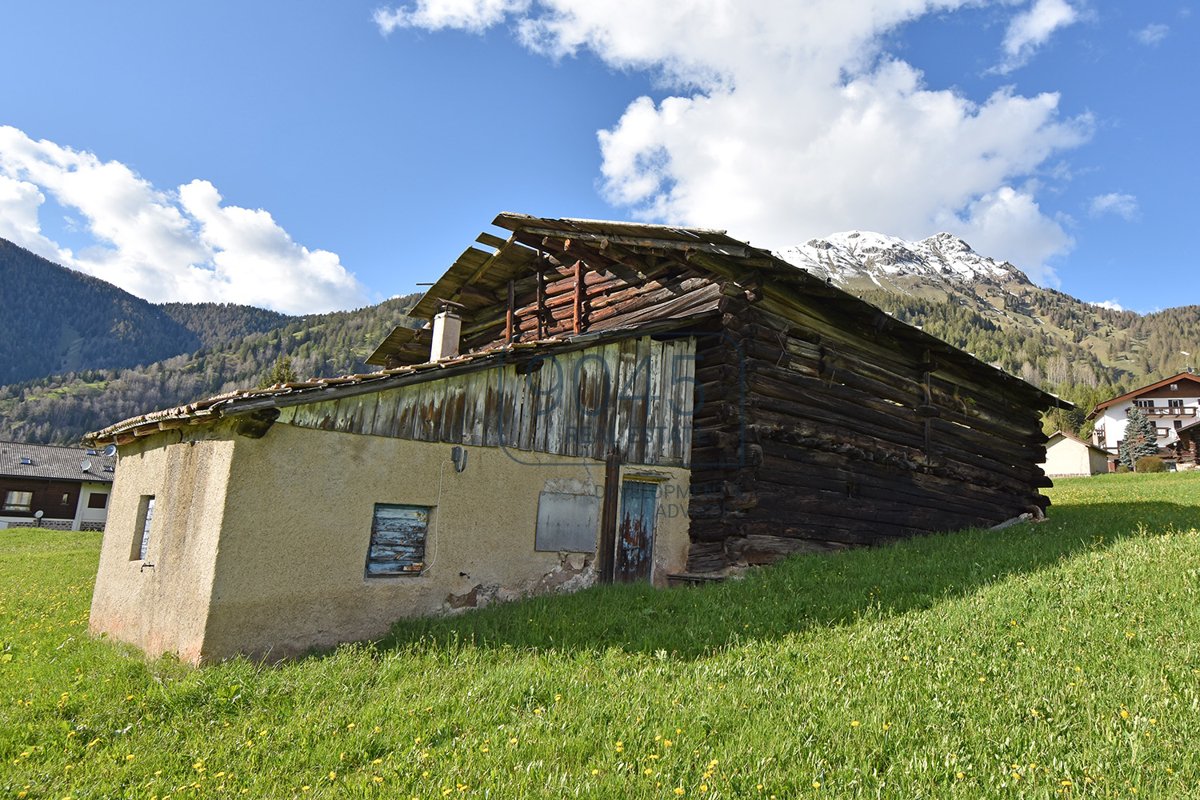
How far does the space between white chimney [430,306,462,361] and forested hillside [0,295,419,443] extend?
109m

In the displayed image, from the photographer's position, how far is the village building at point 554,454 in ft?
25.0

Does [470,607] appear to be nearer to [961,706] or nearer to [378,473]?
[378,473]

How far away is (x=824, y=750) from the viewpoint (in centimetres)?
454

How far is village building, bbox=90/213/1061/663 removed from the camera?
7617 millimetres

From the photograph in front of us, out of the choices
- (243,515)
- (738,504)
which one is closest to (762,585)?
(738,504)

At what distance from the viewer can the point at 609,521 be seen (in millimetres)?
10414

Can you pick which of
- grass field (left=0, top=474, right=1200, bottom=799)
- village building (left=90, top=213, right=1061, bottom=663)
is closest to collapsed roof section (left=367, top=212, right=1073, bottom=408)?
village building (left=90, top=213, right=1061, bottom=663)

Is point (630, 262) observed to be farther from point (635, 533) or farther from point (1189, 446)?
point (1189, 446)

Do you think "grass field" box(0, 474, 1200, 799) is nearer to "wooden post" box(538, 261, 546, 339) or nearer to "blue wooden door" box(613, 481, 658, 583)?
"blue wooden door" box(613, 481, 658, 583)

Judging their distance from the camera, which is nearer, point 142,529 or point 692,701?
point 692,701

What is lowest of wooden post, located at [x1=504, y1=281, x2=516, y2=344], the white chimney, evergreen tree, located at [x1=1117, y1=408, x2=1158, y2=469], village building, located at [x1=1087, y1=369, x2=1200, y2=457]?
the white chimney

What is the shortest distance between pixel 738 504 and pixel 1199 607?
219 inches

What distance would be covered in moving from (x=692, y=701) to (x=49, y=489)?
57078mm

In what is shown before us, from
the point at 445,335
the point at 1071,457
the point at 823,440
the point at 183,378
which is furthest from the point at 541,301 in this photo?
the point at 183,378
